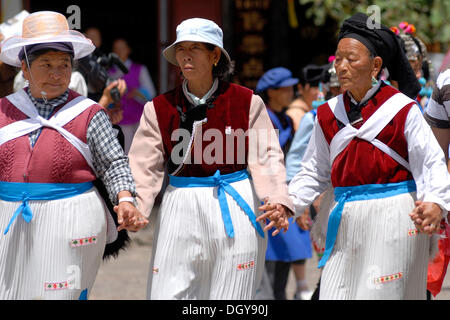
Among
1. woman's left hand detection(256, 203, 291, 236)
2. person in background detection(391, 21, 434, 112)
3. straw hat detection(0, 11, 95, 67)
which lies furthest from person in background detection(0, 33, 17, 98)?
person in background detection(391, 21, 434, 112)

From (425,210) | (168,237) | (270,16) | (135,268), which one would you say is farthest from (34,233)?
(270,16)

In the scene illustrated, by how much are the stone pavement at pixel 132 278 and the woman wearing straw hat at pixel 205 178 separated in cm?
289

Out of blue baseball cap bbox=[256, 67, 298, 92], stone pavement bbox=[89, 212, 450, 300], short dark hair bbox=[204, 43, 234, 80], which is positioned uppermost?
short dark hair bbox=[204, 43, 234, 80]

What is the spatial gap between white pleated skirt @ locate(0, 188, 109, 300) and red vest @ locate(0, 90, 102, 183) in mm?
128

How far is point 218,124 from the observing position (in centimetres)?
463

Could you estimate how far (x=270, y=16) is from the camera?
11062 mm

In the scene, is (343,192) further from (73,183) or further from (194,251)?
(73,183)

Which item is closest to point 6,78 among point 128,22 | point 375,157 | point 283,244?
point 283,244

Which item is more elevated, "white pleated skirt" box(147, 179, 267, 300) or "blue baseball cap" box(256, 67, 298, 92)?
"blue baseball cap" box(256, 67, 298, 92)

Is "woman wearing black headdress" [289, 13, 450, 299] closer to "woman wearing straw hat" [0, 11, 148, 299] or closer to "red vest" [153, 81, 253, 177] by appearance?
"red vest" [153, 81, 253, 177]

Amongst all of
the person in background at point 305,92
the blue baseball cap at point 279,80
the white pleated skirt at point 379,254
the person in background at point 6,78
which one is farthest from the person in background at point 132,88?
the white pleated skirt at point 379,254

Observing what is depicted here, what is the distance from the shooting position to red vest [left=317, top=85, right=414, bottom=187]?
442 centimetres

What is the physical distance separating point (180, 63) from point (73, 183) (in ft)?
2.78

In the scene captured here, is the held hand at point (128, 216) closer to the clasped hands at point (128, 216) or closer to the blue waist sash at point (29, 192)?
the clasped hands at point (128, 216)
